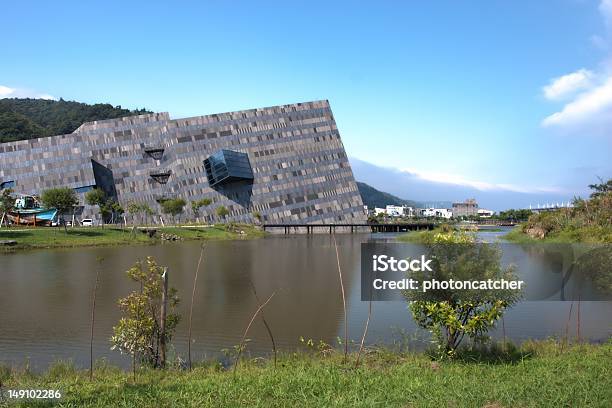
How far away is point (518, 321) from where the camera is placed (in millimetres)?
16906

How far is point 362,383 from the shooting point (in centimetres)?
924

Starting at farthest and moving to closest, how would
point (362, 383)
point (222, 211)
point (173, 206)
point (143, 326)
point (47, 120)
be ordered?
point (47, 120)
point (222, 211)
point (173, 206)
point (143, 326)
point (362, 383)

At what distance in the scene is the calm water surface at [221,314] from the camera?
14.2m

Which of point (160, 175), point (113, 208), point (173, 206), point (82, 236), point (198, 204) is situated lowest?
point (82, 236)

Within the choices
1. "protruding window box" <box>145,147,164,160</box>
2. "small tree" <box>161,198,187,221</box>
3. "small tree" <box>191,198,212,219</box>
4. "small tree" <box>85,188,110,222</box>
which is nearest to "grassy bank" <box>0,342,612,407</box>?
"small tree" <box>85,188,110,222</box>

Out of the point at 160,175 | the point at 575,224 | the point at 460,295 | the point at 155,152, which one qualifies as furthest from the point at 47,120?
the point at 460,295

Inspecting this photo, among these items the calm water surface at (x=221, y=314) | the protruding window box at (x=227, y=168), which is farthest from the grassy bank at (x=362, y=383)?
the protruding window box at (x=227, y=168)

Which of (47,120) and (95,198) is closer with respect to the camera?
(95,198)

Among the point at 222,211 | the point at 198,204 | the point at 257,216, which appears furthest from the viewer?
the point at 257,216

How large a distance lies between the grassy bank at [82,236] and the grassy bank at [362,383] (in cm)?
4223

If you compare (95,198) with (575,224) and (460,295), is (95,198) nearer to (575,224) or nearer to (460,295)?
(575,224)

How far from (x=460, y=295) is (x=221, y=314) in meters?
9.91

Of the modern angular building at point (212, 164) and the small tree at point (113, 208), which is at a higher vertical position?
the modern angular building at point (212, 164)

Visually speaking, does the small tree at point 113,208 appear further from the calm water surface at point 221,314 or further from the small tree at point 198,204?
the calm water surface at point 221,314
